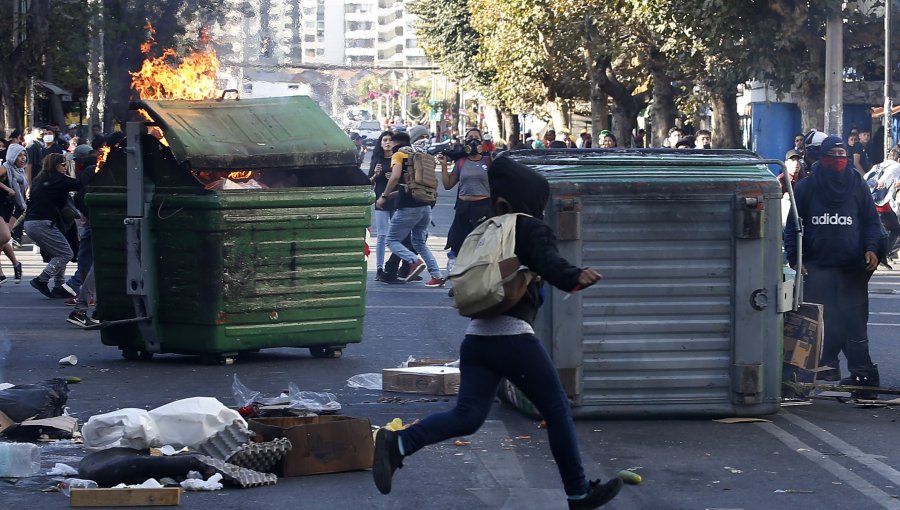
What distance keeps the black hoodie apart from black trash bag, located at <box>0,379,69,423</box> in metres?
3.26

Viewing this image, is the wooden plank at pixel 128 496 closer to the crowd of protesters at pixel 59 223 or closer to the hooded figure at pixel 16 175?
the crowd of protesters at pixel 59 223

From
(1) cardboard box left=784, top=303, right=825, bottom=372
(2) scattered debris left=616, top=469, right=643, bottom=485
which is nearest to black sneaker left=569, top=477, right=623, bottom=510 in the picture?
(2) scattered debris left=616, top=469, right=643, bottom=485

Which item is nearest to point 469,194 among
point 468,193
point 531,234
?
point 468,193

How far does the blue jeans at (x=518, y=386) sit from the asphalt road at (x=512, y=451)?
18.7 inches

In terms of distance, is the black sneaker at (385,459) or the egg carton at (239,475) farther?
the egg carton at (239,475)

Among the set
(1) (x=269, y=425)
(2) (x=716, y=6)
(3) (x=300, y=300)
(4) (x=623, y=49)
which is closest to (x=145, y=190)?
(3) (x=300, y=300)

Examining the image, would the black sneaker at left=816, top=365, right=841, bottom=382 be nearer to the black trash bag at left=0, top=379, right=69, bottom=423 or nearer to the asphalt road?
the asphalt road

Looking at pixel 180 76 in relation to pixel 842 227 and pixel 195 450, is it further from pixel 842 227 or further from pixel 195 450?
pixel 195 450

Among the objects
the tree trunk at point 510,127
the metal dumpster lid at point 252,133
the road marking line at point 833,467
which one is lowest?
the road marking line at point 833,467

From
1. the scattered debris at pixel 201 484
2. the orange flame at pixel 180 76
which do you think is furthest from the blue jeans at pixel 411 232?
the scattered debris at pixel 201 484

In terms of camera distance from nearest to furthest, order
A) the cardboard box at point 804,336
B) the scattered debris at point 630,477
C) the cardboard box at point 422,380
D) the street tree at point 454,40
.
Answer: the scattered debris at point 630,477 < the cardboard box at point 804,336 < the cardboard box at point 422,380 < the street tree at point 454,40

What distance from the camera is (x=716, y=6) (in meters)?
28.0

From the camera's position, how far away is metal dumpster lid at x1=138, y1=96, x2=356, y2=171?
410 inches

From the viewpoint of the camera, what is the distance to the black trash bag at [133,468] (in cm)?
646
